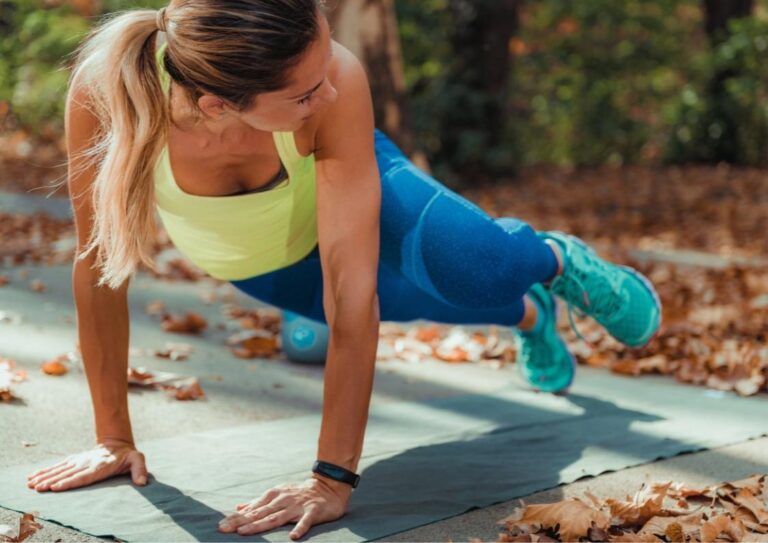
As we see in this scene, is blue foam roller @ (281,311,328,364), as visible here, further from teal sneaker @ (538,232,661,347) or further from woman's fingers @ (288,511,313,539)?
woman's fingers @ (288,511,313,539)

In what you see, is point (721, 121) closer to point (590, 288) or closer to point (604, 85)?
point (604, 85)

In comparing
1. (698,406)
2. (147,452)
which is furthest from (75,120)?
(698,406)

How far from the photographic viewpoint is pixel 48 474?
8.32 ft

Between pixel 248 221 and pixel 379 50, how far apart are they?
5.85 meters

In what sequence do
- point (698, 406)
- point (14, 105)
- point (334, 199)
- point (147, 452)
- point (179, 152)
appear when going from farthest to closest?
point (14, 105), point (698, 406), point (147, 452), point (179, 152), point (334, 199)

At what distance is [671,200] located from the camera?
9844mm

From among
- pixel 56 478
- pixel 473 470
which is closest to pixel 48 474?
pixel 56 478

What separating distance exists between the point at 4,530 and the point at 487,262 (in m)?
1.40

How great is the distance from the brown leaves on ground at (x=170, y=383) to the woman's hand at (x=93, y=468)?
79cm

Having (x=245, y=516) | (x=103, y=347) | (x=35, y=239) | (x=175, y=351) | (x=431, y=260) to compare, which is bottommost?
(x=35, y=239)

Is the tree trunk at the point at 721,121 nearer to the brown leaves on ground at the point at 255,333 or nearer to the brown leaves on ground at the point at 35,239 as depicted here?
the brown leaves on ground at the point at 35,239

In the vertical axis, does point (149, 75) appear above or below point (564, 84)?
above

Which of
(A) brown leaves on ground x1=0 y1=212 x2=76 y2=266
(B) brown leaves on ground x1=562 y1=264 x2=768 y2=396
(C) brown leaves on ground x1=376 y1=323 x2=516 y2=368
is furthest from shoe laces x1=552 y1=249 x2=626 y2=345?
(A) brown leaves on ground x1=0 y1=212 x2=76 y2=266

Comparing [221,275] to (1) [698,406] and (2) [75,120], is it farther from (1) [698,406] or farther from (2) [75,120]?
(1) [698,406]
